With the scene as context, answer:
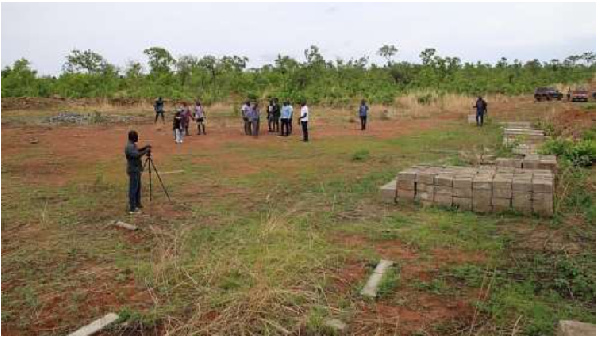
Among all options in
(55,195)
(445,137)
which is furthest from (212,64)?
(55,195)

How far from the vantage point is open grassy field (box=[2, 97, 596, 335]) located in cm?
431

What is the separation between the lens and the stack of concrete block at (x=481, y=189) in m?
7.15

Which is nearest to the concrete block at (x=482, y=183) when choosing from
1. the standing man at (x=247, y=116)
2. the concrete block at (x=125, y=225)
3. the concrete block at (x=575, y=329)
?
the concrete block at (x=575, y=329)

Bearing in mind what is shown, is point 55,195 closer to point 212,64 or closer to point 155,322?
point 155,322

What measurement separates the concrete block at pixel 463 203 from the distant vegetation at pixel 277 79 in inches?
1013

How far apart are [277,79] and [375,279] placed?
114 feet

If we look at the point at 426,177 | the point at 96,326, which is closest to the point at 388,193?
the point at 426,177

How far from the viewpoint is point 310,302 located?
177 inches

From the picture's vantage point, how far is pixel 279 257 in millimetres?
5387

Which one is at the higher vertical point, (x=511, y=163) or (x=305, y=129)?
(x=305, y=129)

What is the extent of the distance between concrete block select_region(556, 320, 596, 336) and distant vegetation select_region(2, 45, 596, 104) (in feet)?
97.1

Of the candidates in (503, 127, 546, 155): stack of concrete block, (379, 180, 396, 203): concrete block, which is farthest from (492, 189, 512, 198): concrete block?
(503, 127, 546, 155): stack of concrete block

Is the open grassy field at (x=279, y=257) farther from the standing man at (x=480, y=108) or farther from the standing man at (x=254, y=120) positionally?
the standing man at (x=480, y=108)

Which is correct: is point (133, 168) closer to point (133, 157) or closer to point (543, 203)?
point (133, 157)
